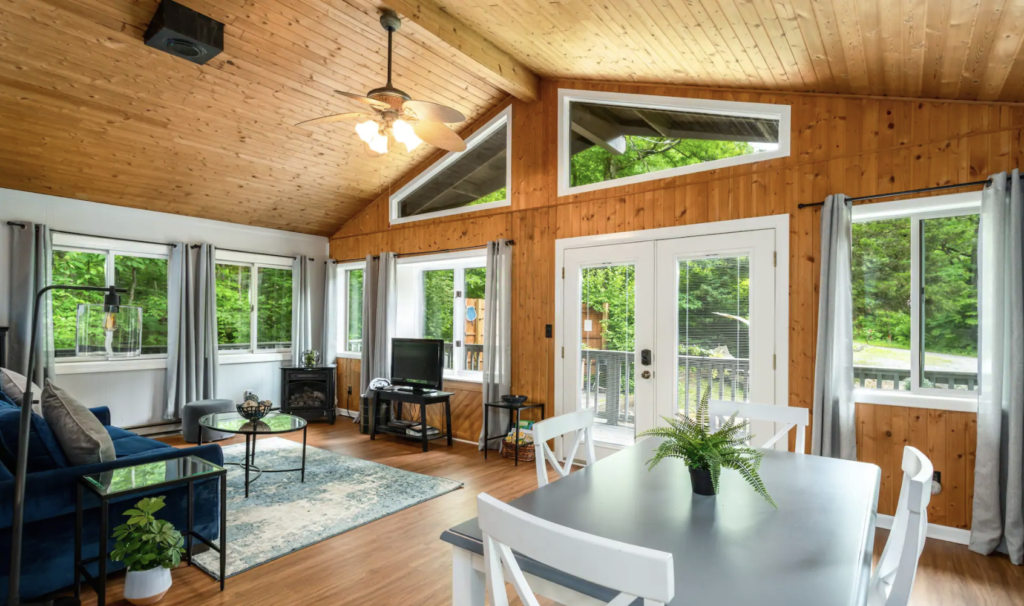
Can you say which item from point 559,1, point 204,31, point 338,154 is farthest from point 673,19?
point 338,154

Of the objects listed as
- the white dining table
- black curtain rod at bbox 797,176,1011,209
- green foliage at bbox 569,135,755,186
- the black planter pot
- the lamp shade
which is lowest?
the white dining table

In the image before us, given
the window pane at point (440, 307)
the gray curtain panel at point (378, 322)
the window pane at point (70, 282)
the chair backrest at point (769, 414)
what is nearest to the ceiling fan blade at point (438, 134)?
the chair backrest at point (769, 414)

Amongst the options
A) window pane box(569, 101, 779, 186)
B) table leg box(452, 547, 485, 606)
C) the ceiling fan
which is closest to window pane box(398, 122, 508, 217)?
window pane box(569, 101, 779, 186)

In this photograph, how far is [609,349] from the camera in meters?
4.88

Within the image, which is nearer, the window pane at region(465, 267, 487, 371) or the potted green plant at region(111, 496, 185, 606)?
the potted green plant at region(111, 496, 185, 606)

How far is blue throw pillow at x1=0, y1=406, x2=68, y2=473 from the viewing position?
8.48 ft

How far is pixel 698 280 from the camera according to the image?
172 inches

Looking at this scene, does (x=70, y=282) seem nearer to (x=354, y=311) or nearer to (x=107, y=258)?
(x=107, y=258)

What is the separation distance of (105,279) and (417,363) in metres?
3.35

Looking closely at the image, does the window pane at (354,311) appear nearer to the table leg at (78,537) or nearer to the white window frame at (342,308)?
the white window frame at (342,308)

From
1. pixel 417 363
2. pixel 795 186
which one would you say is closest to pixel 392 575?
pixel 417 363

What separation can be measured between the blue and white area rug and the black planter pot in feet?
7.84

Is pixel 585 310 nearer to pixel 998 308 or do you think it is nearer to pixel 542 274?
pixel 542 274

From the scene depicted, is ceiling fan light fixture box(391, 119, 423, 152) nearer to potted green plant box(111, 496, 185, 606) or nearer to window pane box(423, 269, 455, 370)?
potted green plant box(111, 496, 185, 606)
